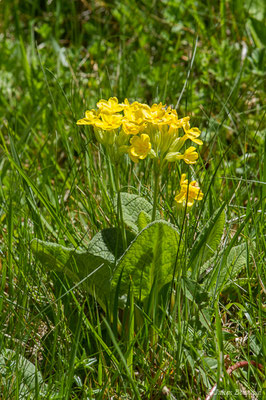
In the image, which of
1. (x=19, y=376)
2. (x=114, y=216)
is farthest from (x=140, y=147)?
(x=19, y=376)

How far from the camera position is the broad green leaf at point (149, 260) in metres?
1.46

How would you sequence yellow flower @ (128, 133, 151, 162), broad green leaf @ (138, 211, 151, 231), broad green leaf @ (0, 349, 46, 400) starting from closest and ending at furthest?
broad green leaf @ (0, 349, 46, 400) → yellow flower @ (128, 133, 151, 162) → broad green leaf @ (138, 211, 151, 231)

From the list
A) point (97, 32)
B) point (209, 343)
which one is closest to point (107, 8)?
point (97, 32)

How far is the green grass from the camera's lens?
4.71ft

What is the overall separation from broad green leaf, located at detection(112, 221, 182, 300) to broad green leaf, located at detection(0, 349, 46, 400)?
32 centimetres

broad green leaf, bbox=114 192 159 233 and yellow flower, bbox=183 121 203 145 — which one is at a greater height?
yellow flower, bbox=183 121 203 145

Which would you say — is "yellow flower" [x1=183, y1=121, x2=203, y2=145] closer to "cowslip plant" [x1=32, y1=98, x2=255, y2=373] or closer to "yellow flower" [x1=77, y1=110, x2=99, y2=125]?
"cowslip plant" [x1=32, y1=98, x2=255, y2=373]

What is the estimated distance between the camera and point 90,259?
1535mm

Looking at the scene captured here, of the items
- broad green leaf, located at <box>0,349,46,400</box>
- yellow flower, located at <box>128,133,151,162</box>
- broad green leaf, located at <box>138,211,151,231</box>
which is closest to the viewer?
A: broad green leaf, located at <box>0,349,46,400</box>

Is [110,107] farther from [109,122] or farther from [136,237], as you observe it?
[136,237]

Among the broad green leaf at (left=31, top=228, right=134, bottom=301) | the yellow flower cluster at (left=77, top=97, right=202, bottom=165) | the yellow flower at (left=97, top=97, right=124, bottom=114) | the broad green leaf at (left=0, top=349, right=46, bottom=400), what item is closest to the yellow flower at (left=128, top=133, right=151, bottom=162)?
Answer: the yellow flower cluster at (left=77, top=97, right=202, bottom=165)

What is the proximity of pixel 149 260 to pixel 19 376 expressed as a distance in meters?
0.45

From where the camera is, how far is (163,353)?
1.50 meters

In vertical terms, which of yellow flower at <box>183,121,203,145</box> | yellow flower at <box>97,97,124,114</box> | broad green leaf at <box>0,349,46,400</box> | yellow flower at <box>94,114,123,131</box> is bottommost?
broad green leaf at <box>0,349,46,400</box>
